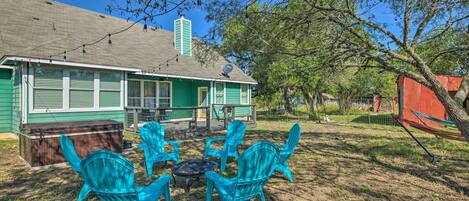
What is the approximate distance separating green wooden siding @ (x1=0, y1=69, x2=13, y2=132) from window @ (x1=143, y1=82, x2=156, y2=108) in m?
4.94

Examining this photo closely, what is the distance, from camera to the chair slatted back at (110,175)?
A: 8.49 feet

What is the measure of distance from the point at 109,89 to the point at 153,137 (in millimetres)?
5869

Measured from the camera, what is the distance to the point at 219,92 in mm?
15375

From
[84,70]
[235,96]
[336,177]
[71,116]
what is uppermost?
[84,70]

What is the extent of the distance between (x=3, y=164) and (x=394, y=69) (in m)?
7.88

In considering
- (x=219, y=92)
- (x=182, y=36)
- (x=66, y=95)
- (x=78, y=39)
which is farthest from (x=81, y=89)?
(x=219, y=92)

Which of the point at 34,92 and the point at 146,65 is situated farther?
the point at 146,65

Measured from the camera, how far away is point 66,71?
8906mm

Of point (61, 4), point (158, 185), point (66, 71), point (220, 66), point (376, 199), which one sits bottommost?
point (376, 199)

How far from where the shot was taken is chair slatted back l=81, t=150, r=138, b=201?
2588 millimetres

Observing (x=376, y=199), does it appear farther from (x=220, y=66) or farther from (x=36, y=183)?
(x=220, y=66)

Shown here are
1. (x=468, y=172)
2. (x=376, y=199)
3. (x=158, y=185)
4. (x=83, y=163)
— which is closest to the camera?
(x=83, y=163)

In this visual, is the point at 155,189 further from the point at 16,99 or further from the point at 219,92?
the point at 219,92

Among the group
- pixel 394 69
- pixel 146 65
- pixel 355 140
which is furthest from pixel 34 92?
pixel 355 140
